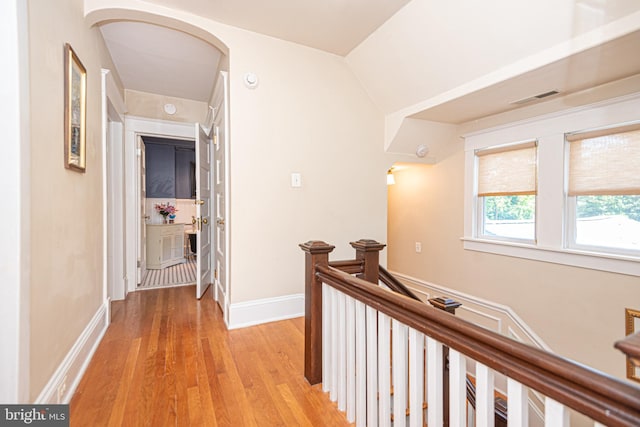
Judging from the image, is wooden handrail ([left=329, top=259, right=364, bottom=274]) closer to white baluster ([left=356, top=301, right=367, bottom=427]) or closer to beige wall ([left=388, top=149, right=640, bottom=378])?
white baluster ([left=356, top=301, right=367, bottom=427])

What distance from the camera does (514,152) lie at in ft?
10.1

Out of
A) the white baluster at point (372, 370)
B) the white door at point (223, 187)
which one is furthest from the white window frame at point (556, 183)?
the white door at point (223, 187)

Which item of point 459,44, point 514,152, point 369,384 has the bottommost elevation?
point 369,384

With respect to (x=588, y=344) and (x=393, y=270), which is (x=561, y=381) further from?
(x=393, y=270)

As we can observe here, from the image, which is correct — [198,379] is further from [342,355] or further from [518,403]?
[518,403]

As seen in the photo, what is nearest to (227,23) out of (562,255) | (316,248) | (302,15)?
(302,15)

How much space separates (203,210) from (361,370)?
2.84 metres

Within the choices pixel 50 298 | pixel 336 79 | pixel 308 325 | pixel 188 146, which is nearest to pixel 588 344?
pixel 308 325

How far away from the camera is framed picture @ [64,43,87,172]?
66.7 inches

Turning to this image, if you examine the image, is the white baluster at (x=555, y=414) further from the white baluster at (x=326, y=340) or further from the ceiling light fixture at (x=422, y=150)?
the ceiling light fixture at (x=422, y=150)

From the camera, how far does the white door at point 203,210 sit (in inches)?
132

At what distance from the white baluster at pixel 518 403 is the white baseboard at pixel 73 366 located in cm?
187

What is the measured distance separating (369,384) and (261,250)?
1.63 metres

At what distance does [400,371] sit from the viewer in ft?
3.88
